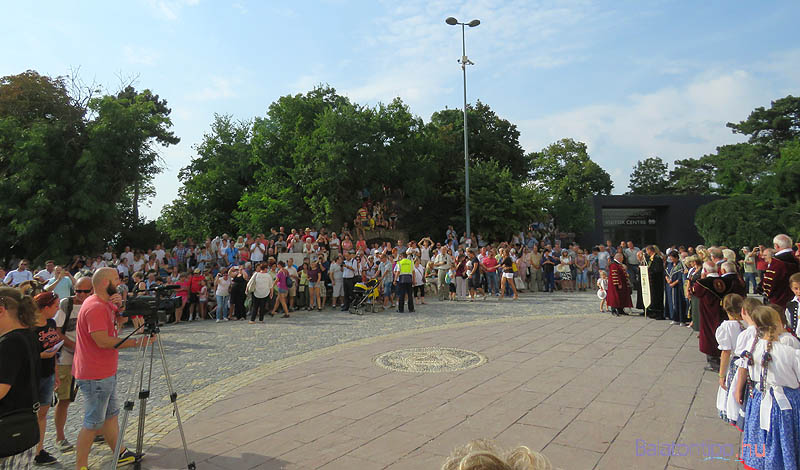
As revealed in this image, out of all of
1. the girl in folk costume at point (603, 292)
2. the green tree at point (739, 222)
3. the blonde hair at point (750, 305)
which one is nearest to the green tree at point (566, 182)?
the green tree at point (739, 222)

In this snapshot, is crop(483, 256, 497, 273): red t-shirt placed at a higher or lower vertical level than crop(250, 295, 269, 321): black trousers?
higher

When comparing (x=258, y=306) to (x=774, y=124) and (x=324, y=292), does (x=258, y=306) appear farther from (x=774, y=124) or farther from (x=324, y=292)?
(x=774, y=124)

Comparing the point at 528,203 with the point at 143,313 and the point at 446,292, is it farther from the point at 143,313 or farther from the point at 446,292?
the point at 143,313

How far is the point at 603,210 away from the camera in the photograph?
3778cm

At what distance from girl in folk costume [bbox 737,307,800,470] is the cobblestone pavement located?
17.4 ft

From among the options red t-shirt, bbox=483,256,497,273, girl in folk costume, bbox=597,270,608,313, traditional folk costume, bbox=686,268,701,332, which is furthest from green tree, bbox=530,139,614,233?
traditional folk costume, bbox=686,268,701,332

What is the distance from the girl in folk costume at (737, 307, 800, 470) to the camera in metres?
3.29

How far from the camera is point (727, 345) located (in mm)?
4742

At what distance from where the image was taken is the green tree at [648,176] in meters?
69.2

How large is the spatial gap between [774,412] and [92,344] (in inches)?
207

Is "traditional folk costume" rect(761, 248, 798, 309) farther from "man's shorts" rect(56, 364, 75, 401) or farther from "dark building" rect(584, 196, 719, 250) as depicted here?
"dark building" rect(584, 196, 719, 250)

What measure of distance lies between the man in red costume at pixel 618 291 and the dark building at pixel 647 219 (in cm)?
2445

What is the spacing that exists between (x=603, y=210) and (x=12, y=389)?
3961 centimetres

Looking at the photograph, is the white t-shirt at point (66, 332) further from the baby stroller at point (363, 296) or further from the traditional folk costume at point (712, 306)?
the baby stroller at point (363, 296)
